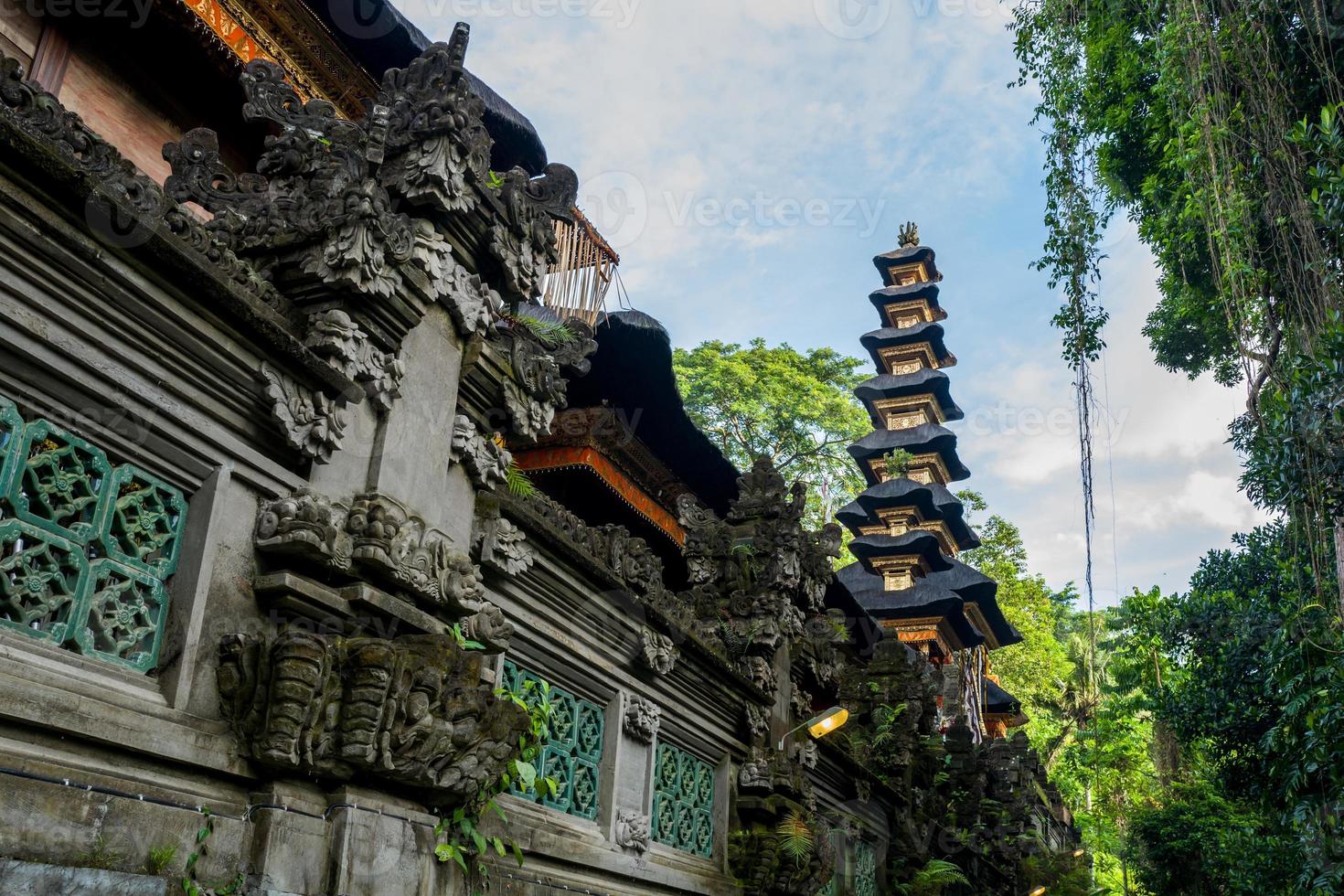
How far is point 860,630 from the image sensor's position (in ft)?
66.2

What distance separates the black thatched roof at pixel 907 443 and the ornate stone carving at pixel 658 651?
2845 centimetres

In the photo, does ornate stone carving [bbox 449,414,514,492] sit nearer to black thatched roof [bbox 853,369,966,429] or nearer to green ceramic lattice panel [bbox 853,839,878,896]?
green ceramic lattice panel [bbox 853,839,878,896]

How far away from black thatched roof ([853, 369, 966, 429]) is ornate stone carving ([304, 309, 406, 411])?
1362 inches

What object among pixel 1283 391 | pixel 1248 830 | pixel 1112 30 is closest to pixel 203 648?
pixel 1283 391

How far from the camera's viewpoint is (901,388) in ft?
130

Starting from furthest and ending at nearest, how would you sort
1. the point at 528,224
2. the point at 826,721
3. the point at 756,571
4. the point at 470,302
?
the point at 756,571, the point at 826,721, the point at 528,224, the point at 470,302

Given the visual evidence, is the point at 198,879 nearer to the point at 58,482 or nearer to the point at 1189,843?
the point at 58,482

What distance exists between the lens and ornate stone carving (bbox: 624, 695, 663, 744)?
772 centimetres

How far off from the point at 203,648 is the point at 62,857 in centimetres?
96

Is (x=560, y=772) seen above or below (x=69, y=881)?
above

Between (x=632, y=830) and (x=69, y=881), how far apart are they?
4.52 metres
